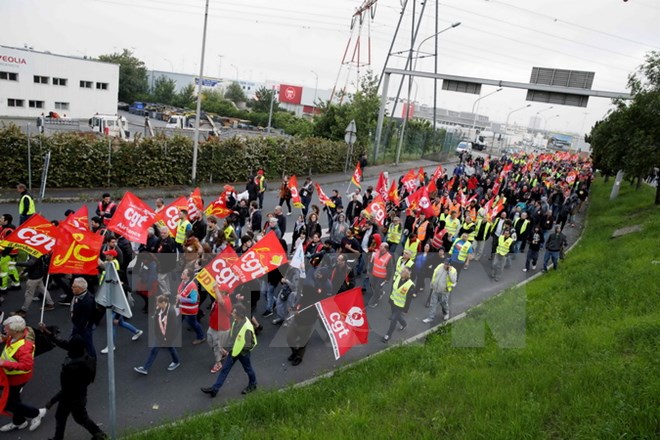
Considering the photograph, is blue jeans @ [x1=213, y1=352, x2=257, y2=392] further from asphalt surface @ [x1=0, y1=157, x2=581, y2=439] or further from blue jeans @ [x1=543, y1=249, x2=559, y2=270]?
blue jeans @ [x1=543, y1=249, x2=559, y2=270]

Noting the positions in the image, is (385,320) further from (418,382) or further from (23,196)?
(23,196)

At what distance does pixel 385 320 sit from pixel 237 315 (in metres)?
4.32

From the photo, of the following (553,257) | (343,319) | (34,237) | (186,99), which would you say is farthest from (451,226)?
(186,99)

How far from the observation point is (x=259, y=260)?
8.70 metres

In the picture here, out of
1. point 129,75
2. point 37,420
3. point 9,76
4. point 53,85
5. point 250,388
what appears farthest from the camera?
point 129,75

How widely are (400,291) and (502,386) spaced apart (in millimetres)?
2749

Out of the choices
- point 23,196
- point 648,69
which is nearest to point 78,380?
point 23,196

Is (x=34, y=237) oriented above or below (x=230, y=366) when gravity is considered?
above

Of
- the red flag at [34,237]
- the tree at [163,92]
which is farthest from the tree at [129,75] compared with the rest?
the red flag at [34,237]

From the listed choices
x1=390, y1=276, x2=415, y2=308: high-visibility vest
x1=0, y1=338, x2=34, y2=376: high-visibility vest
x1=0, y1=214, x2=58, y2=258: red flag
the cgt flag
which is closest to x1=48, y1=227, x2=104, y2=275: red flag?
x1=0, y1=214, x2=58, y2=258: red flag

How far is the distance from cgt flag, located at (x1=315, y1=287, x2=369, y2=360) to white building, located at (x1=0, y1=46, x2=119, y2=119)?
50.0 metres

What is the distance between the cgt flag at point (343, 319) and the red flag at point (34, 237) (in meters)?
5.00

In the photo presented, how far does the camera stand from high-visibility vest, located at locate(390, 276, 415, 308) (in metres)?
9.28

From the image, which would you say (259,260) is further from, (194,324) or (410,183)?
(410,183)
